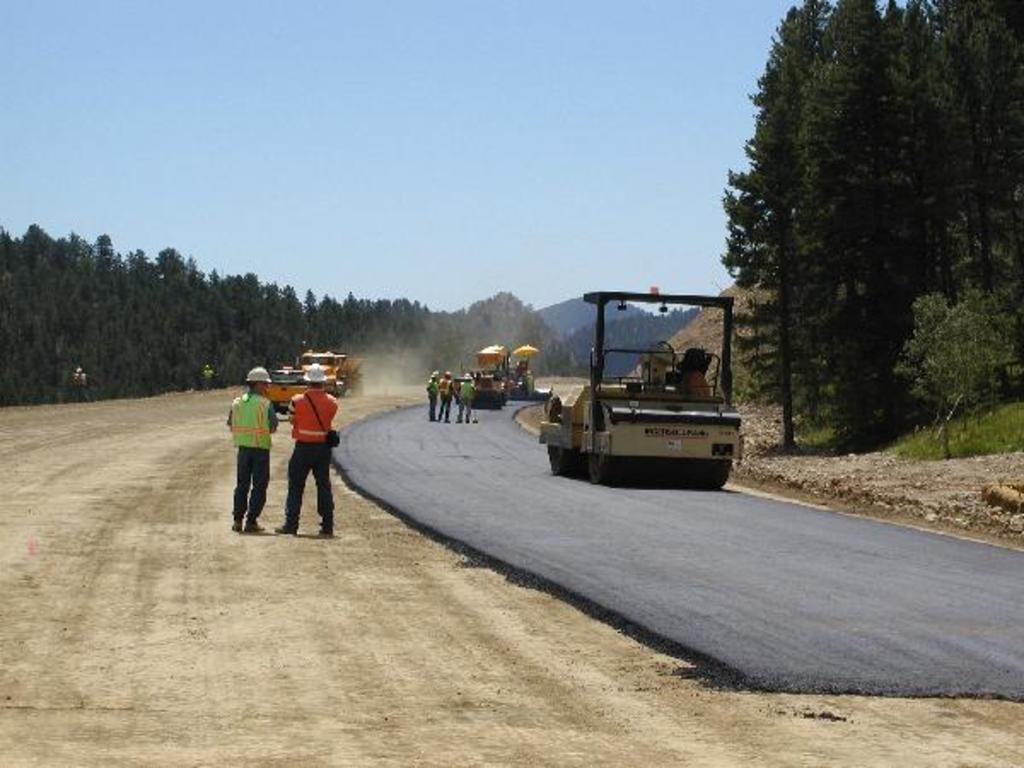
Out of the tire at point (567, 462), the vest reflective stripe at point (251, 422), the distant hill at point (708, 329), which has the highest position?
the distant hill at point (708, 329)

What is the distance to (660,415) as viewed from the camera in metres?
25.5

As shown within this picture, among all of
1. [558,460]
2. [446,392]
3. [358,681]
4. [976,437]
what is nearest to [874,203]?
[976,437]

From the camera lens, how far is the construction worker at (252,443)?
58.6 feet

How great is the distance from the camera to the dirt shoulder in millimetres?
21177

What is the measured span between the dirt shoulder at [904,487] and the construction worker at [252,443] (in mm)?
8591

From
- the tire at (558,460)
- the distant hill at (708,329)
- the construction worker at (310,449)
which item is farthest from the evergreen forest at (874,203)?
the distant hill at (708,329)

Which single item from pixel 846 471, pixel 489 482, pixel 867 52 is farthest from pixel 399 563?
pixel 867 52

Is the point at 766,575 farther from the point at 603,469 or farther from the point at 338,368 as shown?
the point at 338,368

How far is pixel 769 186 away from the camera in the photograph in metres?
52.2

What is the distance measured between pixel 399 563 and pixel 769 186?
1556 inches

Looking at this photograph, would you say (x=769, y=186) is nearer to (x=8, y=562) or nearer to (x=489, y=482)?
(x=489, y=482)

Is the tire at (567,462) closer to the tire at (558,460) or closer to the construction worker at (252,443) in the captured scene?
the tire at (558,460)

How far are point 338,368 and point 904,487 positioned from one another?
49.7 meters

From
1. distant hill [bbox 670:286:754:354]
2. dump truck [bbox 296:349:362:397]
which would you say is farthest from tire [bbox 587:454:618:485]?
distant hill [bbox 670:286:754:354]
